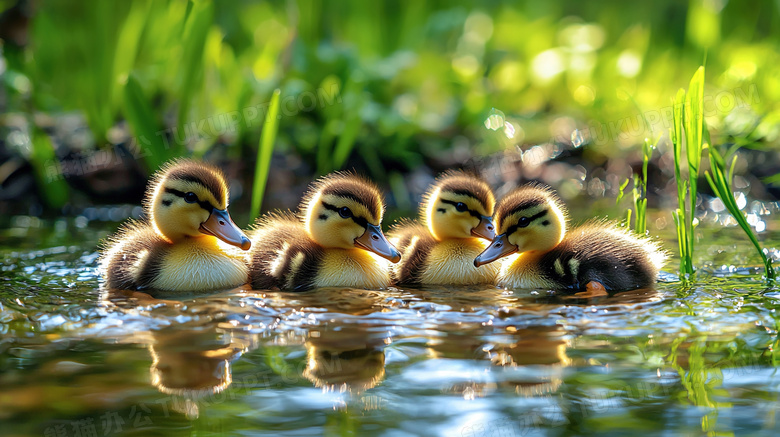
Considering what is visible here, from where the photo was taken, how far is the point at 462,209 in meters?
5.31

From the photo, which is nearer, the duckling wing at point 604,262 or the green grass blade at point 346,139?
the duckling wing at point 604,262

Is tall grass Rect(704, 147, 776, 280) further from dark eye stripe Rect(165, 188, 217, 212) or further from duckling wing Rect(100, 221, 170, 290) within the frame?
duckling wing Rect(100, 221, 170, 290)

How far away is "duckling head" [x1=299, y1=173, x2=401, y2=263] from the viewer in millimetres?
5031

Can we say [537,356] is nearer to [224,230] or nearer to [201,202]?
[224,230]

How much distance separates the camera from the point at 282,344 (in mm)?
3666

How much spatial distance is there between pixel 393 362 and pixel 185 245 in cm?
221

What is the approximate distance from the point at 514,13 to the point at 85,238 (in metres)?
7.73

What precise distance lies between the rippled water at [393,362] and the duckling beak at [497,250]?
0.72 feet

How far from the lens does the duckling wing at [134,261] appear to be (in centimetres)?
496

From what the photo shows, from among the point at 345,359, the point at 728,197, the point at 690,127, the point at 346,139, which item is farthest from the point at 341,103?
the point at 345,359

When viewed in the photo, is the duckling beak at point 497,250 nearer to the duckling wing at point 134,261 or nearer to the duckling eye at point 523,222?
the duckling eye at point 523,222

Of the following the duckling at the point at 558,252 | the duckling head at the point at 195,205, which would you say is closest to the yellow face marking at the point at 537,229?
the duckling at the point at 558,252

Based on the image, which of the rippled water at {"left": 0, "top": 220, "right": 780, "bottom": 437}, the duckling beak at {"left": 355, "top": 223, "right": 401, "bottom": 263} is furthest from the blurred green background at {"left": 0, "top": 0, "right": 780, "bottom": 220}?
the rippled water at {"left": 0, "top": 220, "right": 780, "bottom": 437}

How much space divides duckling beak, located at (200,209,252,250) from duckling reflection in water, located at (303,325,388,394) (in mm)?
1239
